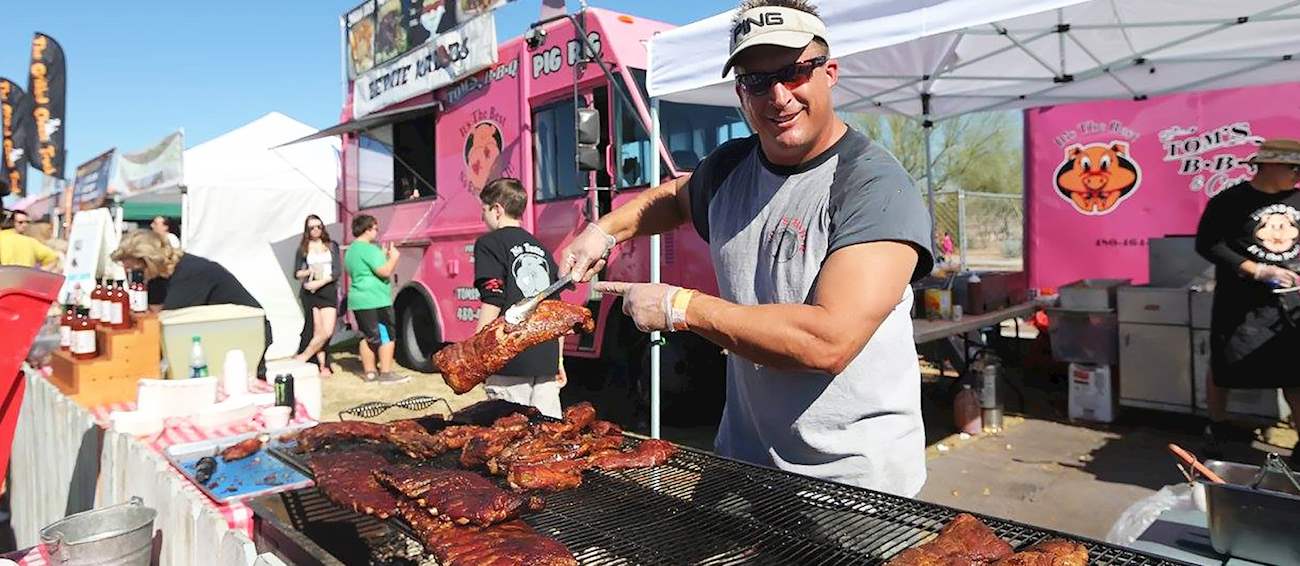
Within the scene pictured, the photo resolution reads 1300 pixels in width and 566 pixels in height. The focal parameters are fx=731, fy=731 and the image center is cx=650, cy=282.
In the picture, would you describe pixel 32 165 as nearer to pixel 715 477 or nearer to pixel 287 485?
pixel 287 485

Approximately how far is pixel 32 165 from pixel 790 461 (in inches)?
784

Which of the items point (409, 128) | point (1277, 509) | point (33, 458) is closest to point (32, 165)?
point (409, 128)

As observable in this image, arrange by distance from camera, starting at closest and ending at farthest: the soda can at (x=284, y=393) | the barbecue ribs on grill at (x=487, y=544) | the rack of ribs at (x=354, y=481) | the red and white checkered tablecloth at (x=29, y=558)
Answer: the barbecue ribs on grill at (x=487, y=544) < the rack of ribs at (x=354, y=481) < the red and white checkered tablecloth at (x=29, y=558) < the soda can at (x=284, y=393)

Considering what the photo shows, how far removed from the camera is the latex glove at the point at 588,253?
8.53ft

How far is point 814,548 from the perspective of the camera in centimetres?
169

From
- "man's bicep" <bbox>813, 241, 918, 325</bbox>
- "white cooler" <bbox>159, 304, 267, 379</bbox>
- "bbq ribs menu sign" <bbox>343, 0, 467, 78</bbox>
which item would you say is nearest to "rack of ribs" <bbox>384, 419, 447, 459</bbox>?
"man's bicep" <bbox>813, 241, 918, 325</bbox>

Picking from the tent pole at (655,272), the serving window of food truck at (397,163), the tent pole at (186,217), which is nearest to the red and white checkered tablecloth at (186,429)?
the tent pole at (655,272)

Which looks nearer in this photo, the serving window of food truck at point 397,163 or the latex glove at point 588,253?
the latex glove at point 588,253

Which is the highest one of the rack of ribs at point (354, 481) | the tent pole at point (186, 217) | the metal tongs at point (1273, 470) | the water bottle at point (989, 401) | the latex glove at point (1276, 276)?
the tent pole at point (186, 217)

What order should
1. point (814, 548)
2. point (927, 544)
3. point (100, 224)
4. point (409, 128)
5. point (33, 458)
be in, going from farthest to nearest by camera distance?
point (409, 128) < point (100, 224) < point (33, 458) < point (814, 548) < point (927, 544)

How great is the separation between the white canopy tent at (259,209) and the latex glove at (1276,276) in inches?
474

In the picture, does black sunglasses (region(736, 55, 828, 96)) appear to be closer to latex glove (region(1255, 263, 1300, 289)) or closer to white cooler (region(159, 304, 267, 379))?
white cooler (region(159, 304, 267, 379))

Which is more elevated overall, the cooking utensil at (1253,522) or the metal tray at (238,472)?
the metal tray at (238,472)

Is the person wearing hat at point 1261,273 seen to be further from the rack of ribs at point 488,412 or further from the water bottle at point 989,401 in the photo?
the rack of ribs at point 488,412
